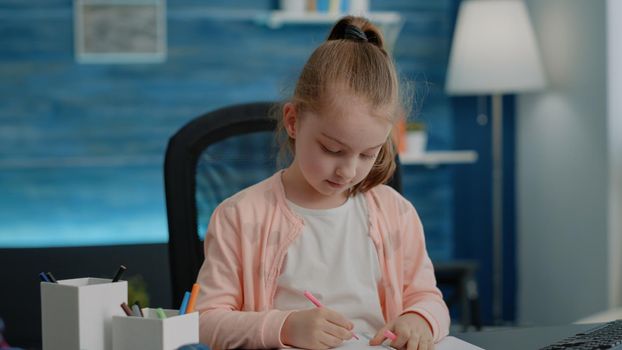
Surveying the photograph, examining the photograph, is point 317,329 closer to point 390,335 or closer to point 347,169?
point 390,335

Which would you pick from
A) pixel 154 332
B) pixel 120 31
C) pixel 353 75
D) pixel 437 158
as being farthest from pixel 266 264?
pixel 120 31

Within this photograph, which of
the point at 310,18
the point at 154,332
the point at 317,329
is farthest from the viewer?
the point at 310,18

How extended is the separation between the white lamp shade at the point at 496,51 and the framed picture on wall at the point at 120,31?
135 centimetres

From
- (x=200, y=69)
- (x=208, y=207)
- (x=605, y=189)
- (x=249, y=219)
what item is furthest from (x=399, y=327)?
(x=200, y=69)

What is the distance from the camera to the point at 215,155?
168cm

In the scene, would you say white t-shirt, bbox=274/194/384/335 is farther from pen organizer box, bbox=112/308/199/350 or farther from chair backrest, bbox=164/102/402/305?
pen organizer box, bbox=112/308/199/350

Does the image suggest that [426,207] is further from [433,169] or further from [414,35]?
[414,35]

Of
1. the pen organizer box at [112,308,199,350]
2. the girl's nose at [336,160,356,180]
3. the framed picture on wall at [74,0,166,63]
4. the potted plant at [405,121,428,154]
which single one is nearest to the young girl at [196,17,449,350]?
the girl's nose at [336,160,356,180]

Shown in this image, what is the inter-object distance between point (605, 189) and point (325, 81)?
243 centimetres

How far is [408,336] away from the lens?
3.81 ft

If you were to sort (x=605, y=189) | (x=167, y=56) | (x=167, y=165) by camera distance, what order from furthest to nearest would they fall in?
(x=167, y=56) → (x=605, y=189) → (x=167, y=165)

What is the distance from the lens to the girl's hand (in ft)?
3.64

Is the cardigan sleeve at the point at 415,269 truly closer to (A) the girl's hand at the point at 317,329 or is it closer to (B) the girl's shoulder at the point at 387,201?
(B) the girl's shoulder at the point at 387,201

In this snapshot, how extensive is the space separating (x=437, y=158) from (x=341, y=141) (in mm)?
2943
